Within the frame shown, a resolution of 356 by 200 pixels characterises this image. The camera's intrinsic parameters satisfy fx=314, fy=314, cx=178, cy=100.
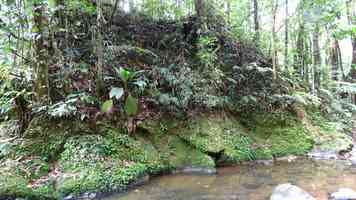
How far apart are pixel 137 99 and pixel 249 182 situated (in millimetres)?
3079

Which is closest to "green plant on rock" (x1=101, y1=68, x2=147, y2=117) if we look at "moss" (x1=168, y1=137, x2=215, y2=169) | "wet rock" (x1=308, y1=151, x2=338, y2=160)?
"moss" (x1=168, y1=137, x2=215, y2=169)

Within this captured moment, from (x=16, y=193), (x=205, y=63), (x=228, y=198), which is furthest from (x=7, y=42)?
(x=228, y=198)

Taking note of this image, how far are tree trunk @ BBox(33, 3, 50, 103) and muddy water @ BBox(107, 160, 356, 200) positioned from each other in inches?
106

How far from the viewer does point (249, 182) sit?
19.3ft

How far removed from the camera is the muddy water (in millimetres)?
5176

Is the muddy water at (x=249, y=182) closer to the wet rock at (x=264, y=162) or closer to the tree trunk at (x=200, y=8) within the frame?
the wet rock at (x=264, y=162)

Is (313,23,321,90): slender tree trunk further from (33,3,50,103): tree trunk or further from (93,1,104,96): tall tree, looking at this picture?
(33,3,50,103): tree trunk

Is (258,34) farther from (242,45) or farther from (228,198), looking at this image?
(228,198)

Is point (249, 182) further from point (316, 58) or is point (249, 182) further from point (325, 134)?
point (316, 58)

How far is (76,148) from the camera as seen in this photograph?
584 centimetres

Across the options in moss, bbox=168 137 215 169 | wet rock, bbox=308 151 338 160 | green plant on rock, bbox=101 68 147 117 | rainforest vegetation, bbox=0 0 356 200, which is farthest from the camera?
wet rock, bbox=308 151 338 160

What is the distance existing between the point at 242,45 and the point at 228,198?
593cm

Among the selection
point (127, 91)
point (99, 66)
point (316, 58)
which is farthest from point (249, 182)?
point (316, 58)

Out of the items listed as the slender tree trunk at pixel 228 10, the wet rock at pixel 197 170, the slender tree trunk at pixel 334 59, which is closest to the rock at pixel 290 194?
the wet rock at pixel 197 170
